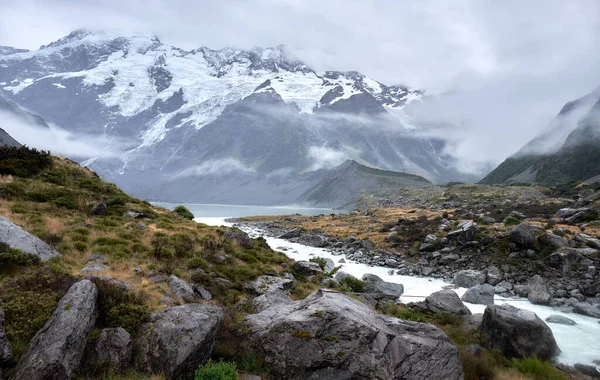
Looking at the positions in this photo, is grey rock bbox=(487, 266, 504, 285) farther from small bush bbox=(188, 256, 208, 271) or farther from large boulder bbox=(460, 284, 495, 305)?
small bush bbox=(188, 256, 208, 271)

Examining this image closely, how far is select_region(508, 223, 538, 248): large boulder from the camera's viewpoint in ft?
106

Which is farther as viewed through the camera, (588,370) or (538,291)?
(538,291)

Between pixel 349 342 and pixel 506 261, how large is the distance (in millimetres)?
28628

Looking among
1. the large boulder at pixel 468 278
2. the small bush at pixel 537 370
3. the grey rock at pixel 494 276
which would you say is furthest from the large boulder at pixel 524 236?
the small bush at pixel 537 370

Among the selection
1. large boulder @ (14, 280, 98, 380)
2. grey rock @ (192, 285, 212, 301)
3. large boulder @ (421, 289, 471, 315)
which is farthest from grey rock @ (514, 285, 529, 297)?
large boulder @ (14, 280, 98, 380)

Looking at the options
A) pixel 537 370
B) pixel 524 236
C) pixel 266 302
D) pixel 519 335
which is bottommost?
pixel 537 370

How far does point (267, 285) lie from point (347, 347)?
30.5ft

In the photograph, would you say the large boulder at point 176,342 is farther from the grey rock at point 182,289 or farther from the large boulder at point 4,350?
the grey rock at point 182,289

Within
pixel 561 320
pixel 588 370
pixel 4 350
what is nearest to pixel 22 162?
pixel 4 350

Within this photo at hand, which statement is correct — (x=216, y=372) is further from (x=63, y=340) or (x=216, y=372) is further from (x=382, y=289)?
(x=382, y=289)

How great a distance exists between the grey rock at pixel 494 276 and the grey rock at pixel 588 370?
1541cm

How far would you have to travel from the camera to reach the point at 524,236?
1283 inches

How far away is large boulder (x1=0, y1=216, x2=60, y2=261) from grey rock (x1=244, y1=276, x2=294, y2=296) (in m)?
8.88

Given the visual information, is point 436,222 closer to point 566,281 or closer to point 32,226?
point 566,281
